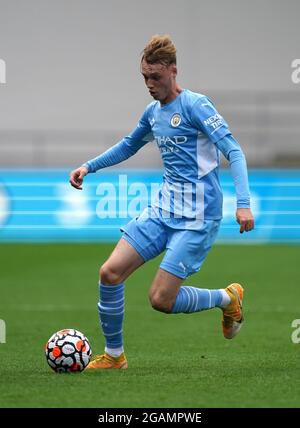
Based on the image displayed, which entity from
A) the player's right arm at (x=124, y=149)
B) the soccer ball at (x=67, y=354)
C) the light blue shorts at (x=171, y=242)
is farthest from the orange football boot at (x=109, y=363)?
the player's right arm at (x=124, y=149)

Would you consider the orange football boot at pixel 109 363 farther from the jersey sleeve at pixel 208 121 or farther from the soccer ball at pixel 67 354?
the jersey sleeve at pixel 208 121

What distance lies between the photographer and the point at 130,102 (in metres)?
22.8

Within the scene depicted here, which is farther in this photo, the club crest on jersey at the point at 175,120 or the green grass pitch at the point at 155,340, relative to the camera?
the club crest on jersey at the point at 175,120

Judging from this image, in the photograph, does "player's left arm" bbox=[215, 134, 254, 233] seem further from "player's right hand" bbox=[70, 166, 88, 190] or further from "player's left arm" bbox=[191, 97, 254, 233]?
"player's right hand" bbox=[70, 166, 88, 190]

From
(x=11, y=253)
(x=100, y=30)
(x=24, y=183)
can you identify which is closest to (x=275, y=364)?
(x=11, y=253)

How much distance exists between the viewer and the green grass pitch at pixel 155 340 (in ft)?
18.6

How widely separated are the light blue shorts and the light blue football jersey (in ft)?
0.24

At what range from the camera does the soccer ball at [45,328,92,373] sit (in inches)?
257

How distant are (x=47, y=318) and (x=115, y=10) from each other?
42.9ft

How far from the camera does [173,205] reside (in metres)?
6.79

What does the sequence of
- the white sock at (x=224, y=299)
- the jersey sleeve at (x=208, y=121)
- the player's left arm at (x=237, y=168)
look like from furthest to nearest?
1. the white sock at (x=224, y=299)
2. the jersey sleeve at (x=208, y=121)
3. the player's left arm at (x=237, y=168)

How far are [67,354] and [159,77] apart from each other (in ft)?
6.16

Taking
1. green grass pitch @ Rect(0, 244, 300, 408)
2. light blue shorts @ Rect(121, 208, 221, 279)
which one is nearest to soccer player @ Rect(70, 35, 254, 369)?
light blue shorts @ Rect(121, 208, 221, 279)
